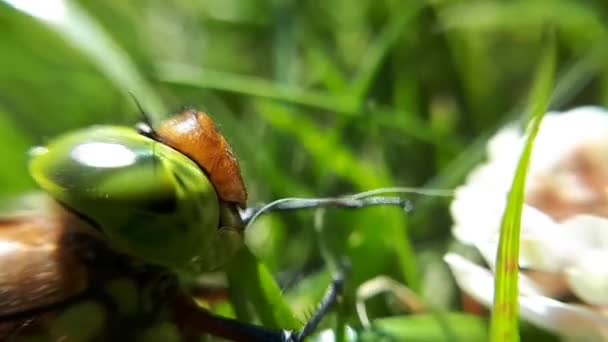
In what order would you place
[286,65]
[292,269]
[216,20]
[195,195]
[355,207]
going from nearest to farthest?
1. [195,195]
2. [355,207]
3. [292,269]
4. [286,65]
5. [216,20]

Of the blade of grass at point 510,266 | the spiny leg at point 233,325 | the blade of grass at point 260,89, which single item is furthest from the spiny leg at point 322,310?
the blade of grass at point 260,89

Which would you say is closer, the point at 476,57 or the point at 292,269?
the point at 292,269

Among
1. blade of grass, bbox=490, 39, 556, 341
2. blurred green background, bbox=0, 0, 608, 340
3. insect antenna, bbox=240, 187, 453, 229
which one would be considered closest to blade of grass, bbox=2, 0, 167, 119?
blurred green background, bbox=0, 0, 608, 340

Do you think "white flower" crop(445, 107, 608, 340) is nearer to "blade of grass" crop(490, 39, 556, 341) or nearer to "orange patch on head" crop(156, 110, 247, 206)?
"blade of grass" crop(490, 39, 556, 341)

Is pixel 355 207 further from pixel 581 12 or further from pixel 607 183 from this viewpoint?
pixel 581 12

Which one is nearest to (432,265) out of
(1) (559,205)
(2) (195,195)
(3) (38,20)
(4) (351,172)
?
(4) (351,172)

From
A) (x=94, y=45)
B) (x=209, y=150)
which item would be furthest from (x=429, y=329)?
(x=94, y=45)

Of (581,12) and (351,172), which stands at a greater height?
(581,12)

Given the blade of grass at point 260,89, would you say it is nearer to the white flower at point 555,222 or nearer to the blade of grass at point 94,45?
the blade of grass at point 94,45
